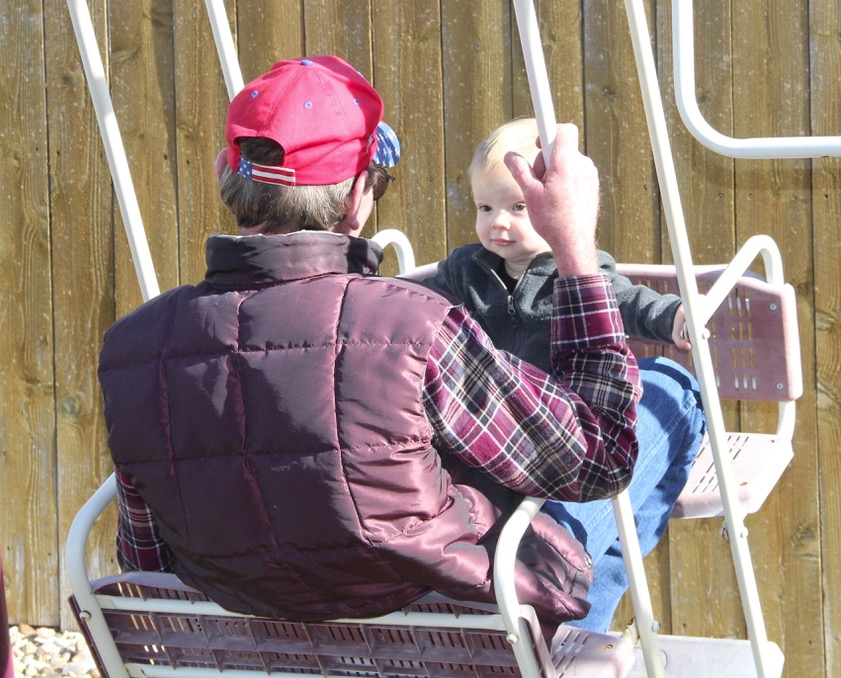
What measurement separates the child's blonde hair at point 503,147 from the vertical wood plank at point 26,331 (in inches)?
72.7

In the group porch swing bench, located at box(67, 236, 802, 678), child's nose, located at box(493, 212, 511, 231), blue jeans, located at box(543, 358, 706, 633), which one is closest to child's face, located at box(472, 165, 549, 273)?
child's nose, located at box(493, 212, 511, 231)

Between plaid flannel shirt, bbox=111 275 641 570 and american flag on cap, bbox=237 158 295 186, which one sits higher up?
american flag on cap, bbox=237 158 295 186

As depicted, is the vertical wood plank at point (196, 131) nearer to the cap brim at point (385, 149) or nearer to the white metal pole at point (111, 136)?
the white metal pole at point (111, 136)

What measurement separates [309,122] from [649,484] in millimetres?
784

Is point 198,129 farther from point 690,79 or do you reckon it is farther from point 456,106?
point 690,79

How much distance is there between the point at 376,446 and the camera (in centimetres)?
134

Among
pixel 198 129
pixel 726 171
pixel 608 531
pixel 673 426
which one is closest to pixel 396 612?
pixel 608 531

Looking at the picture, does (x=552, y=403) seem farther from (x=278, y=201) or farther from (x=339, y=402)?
(x=278, y=201)

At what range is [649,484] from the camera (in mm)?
1871

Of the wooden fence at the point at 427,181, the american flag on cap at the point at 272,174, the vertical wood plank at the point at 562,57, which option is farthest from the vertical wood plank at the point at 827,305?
the american flag on cap at the point at 272,174

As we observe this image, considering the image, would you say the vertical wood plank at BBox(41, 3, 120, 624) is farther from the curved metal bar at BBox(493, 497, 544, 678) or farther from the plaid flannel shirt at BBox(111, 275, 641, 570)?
the curved metal bar at BBox(493, 497, 544, 678)

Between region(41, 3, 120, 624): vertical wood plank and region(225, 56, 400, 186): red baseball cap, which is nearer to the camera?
region(225, 56, 400, 186): red baseball cap

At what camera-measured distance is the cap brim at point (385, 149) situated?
161cm

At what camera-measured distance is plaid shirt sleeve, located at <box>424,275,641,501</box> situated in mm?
1409
